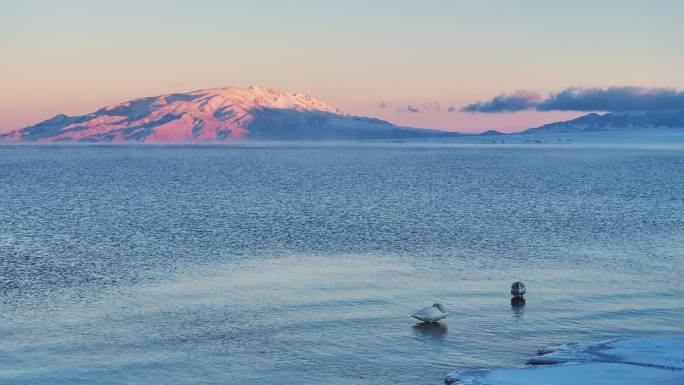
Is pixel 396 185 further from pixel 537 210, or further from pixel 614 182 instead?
pixel 537 210

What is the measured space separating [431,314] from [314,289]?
23.6 ft

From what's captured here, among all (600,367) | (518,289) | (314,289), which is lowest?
(600,367)

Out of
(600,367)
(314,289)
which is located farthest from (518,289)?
(600,367)

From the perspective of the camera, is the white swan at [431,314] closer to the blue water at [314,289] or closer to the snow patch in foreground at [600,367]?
the blue water at [314,289]

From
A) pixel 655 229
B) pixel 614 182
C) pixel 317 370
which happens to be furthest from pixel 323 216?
pixel 614 182

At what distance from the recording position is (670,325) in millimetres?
27906

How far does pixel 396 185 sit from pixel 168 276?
2661 inches

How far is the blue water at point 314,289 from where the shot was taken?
23969 millimetres

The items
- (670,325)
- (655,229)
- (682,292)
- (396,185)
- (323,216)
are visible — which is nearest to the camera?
(670,325)

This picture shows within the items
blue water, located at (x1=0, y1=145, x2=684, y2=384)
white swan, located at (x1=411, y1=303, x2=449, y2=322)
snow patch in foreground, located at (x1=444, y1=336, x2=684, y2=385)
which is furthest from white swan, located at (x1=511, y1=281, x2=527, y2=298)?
snow patch in foreground, located at (x1=444, y1=336, x2=684, y2=385)

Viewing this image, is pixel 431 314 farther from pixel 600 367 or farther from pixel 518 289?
pixel 600 367

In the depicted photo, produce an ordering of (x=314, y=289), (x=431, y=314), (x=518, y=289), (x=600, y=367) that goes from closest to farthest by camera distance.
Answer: (x=600, y=367) → (x=431, y=314) → (x=518, y=289) → (x=314, y=289)

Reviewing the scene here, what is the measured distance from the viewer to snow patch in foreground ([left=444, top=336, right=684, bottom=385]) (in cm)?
2133

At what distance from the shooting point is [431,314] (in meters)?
27.7
